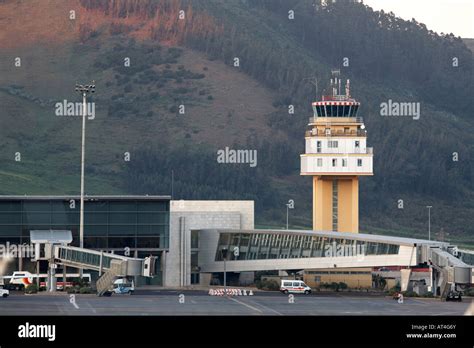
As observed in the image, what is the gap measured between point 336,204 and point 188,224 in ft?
48.5

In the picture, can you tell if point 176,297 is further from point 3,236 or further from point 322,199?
point 322,199

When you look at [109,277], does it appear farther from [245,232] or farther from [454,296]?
[245,232]

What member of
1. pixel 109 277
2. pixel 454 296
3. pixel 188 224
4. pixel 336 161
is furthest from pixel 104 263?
pixel 336 161

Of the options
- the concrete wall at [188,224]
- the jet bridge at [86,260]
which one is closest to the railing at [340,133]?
the concrete wall at [188,224]

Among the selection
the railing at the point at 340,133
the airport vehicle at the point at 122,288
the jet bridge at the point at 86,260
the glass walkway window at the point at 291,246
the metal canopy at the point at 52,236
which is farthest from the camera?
the railing at the point at 340,133

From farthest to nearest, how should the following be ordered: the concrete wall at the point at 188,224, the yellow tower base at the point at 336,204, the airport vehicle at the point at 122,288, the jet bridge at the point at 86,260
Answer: the yellow tower base at the point at 336,204
the concrete wall at the point at 188,224
the airport vehicle at the point at 122,288
the jet bridge at the point at 86,260

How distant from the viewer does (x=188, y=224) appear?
130m

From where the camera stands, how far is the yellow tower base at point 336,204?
446ft

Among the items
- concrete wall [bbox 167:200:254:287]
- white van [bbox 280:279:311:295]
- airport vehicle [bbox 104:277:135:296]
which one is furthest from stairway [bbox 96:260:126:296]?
concrete wall [bbox 167:200:254:287]

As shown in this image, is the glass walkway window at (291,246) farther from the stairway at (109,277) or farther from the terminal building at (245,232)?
the stairway at (109,277)

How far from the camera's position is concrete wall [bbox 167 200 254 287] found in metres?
129
